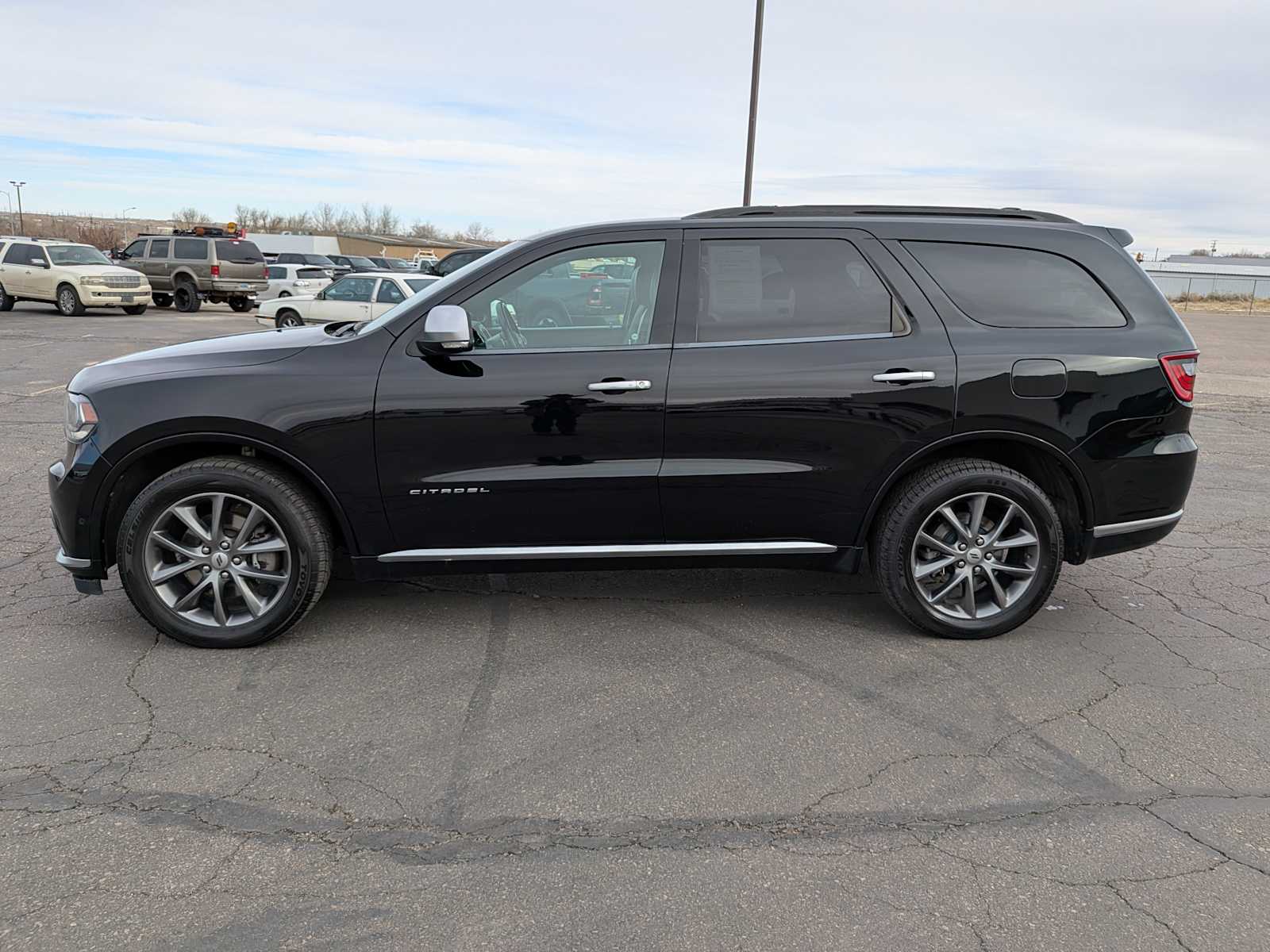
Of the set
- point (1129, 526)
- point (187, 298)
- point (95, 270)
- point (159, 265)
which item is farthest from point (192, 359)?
point (159, 265)

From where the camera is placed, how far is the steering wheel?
423 centimetres

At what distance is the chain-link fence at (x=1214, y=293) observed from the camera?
49213 mm

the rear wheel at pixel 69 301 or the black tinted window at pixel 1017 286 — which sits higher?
the black tinted window at pixel 1017 286

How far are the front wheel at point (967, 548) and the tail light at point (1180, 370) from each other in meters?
0.76

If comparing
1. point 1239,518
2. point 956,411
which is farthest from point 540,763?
point 1239,518

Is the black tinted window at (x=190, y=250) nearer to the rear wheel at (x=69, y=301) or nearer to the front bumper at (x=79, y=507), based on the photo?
the rear wheel at (x=69, y=301)

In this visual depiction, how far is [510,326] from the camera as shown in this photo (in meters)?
4.23

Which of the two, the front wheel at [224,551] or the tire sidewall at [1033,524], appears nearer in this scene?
the front wheel at [224,551]

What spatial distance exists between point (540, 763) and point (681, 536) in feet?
4.34

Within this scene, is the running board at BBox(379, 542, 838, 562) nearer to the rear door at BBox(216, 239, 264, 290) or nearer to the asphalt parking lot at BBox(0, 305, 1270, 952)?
the asphalt parking lot at BBox(0, 305, 1270, 952)

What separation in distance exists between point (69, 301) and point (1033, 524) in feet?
79.8

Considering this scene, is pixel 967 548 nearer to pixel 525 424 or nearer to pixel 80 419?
pixel 525 424

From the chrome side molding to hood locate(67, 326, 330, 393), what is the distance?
3.50 metres

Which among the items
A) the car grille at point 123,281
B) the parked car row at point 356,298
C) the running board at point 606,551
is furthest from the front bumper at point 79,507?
the car grille at point 123,281
